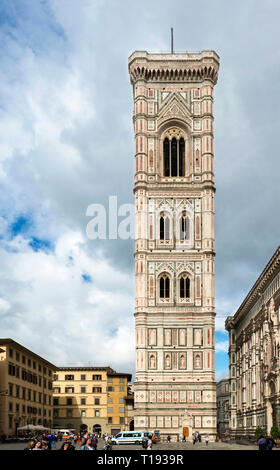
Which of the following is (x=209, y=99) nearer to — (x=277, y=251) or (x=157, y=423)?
(x=277, y=251)

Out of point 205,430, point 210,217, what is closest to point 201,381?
point 205,430

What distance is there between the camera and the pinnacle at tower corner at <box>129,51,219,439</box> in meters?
79.2

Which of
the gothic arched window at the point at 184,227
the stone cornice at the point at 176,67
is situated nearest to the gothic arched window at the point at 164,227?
the gothic arched window at the point at 184,227

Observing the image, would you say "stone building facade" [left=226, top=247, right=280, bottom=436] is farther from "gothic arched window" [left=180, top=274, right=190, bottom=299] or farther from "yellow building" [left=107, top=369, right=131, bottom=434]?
"yellow building" [left=107, top=369, right=131, bottom=434]

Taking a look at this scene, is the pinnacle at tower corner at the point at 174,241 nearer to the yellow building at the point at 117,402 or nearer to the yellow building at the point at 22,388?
the yellow building at the point at 22,388

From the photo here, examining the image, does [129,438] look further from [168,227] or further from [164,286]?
[168,227]

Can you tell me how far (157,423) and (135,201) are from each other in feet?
89.2

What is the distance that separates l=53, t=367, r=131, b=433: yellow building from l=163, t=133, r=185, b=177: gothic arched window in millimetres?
48479

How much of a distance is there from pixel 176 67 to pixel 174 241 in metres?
23.5

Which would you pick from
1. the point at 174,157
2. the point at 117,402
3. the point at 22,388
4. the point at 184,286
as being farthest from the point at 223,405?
the point at 174,157

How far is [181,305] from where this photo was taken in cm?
8256

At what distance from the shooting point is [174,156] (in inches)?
3511

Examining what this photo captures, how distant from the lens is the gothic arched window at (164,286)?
83250 mm

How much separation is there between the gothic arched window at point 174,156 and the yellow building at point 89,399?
48479mm
